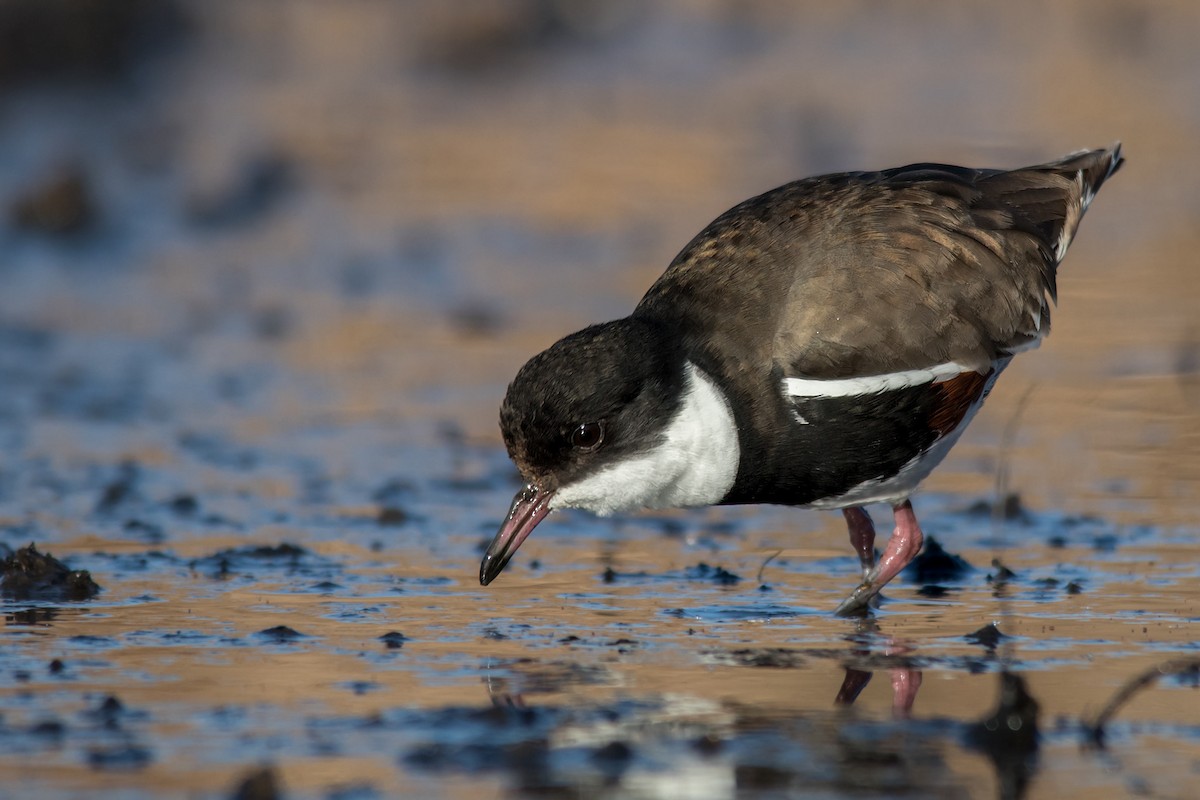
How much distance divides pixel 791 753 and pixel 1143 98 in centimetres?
1482

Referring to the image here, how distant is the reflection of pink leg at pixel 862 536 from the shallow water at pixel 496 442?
0.23 m

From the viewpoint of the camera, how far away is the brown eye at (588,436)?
6996mm

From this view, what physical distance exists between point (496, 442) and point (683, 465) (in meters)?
3.19

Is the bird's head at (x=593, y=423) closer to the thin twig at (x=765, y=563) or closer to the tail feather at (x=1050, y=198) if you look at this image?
the thin twig at (x=765, y=563)

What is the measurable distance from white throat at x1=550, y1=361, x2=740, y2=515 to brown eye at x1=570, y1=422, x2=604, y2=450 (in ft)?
0.41

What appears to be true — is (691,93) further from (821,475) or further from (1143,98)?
(821,475)

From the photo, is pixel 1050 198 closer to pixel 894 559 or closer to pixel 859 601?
pixel 894 559

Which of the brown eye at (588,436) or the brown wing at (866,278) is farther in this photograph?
the brown wing at (866,278)

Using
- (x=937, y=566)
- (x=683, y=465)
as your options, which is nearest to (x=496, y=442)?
(x=937, y=566)

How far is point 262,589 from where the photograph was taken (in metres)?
7.52

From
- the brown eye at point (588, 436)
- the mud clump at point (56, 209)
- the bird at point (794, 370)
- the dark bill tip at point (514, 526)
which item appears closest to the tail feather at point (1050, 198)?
the bird at point (794, 370)

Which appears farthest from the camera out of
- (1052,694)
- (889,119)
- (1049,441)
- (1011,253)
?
(889,119)

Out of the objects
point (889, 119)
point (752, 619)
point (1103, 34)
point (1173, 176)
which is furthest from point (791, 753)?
point (1103, 34)

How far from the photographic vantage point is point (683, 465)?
717 cm
